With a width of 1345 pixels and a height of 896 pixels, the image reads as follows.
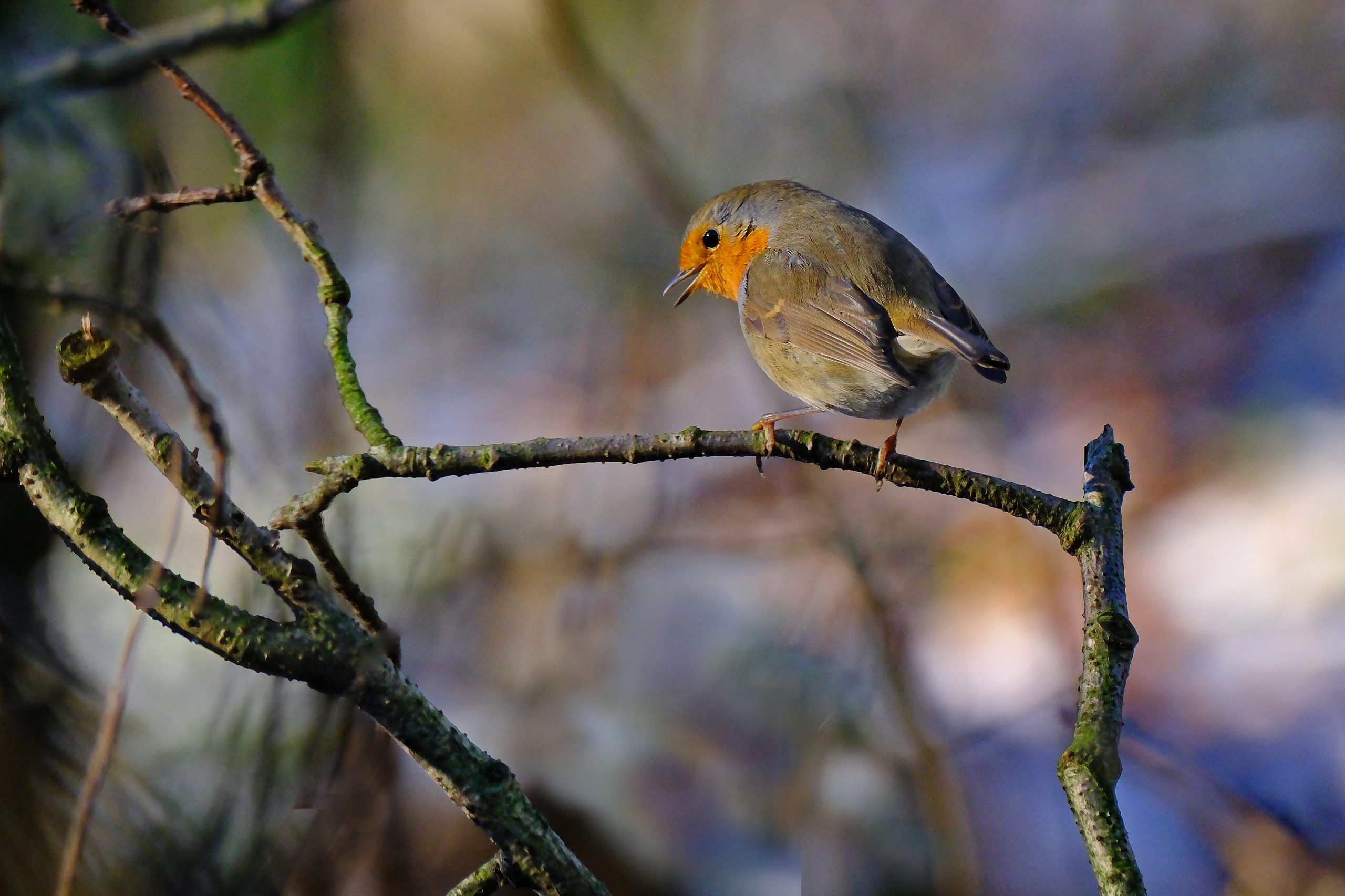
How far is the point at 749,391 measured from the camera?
3.29m

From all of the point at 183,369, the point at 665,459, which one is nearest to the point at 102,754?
the point at 183,369

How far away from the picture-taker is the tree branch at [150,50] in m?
0.46

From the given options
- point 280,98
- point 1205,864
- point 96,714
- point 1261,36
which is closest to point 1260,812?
point 1205,864

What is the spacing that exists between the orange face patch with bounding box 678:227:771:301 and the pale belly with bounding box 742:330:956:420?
35cm

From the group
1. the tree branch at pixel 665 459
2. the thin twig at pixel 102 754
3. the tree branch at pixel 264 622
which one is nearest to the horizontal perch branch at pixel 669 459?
the tree branch at pixel 665 459

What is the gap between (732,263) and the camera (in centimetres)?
225

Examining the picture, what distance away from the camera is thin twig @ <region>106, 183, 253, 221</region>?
3.07ft

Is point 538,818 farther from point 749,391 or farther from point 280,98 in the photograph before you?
point 280,98

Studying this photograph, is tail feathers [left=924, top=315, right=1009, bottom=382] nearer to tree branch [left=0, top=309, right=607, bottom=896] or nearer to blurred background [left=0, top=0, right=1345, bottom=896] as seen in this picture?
blurred background [left=0, top=0, right=1345, bottom=896]

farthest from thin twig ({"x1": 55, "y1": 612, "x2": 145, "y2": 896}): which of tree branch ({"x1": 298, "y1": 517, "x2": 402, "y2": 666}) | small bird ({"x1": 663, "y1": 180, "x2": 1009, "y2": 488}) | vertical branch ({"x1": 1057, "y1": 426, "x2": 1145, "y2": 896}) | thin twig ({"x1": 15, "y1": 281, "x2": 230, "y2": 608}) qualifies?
small bird ({"x1": 663, "y1": 180, "x2": 1009, "y2": 488})

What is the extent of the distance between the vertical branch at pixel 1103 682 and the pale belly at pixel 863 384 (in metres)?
0.57

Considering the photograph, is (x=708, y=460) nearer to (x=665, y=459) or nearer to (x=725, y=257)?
(x=725, y=257)

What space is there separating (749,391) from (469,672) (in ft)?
4.40

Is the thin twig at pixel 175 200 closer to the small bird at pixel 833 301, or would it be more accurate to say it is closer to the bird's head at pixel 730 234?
the small bird at pixel 833 301
